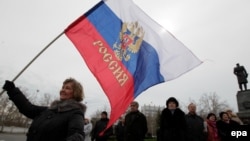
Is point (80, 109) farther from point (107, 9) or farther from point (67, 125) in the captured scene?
point (107, 9)

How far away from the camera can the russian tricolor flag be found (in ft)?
14.7

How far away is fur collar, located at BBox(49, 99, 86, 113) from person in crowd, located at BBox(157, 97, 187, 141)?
137 inches

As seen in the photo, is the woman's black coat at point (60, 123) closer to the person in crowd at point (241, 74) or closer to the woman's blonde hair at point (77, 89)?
the woman's blonde hair at point (77, 89)

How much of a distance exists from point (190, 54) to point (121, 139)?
515 cm

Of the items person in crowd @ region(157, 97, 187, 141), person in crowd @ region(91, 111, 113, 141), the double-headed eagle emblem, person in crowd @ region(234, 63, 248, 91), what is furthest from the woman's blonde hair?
person in crowd @ region(234, 63, 248, 91)

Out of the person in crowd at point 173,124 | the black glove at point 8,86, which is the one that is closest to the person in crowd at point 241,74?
the person in crowd at point 173,124

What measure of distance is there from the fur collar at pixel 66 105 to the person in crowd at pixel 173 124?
3.47 meters

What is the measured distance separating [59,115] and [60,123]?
12cm

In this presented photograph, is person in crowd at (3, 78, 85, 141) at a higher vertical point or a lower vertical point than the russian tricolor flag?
lower

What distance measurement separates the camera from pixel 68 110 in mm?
2824

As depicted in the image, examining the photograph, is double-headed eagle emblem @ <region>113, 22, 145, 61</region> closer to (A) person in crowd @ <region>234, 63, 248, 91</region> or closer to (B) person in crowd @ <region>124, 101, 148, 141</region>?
(B) person in crowd @ <region>124, 101, 148, 141</region>

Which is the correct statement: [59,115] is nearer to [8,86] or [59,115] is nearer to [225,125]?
[8,86]

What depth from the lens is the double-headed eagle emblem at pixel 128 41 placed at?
15.7 ft

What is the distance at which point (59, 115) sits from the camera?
9.23ft
